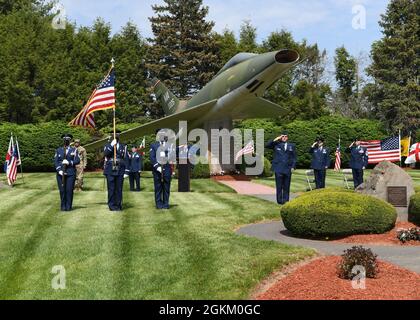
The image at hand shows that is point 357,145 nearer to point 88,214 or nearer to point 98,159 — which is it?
point 88,214

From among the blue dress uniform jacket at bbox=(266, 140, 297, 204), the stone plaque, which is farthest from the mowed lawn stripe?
the stone plaque

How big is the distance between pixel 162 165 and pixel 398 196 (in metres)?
6.14

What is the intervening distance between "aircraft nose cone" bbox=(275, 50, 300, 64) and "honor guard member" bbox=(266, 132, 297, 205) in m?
7.31

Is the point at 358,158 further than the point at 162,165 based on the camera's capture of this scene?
Yes

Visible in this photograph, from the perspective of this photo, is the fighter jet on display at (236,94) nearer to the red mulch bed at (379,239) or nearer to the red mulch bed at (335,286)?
the red mulch bed at (379,239)

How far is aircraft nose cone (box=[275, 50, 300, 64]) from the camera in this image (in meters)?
22.5

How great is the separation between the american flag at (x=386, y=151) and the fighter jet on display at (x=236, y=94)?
5178 millimetres

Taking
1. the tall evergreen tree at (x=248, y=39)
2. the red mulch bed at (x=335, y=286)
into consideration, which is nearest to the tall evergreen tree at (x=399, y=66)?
the tall evergreen tree at (x=248, y=39)

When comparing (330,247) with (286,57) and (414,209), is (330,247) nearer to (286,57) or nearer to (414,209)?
(414,209)

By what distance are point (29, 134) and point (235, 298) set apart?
106 feet

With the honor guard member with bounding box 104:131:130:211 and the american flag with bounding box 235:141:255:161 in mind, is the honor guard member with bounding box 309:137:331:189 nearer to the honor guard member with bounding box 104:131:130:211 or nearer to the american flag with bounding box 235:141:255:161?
the honor guard member with bounding box 104:131:130:211

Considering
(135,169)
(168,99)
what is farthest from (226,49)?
(135,169)

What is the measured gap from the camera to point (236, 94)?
25.0 m

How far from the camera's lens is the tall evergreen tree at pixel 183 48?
55156 millimetres
